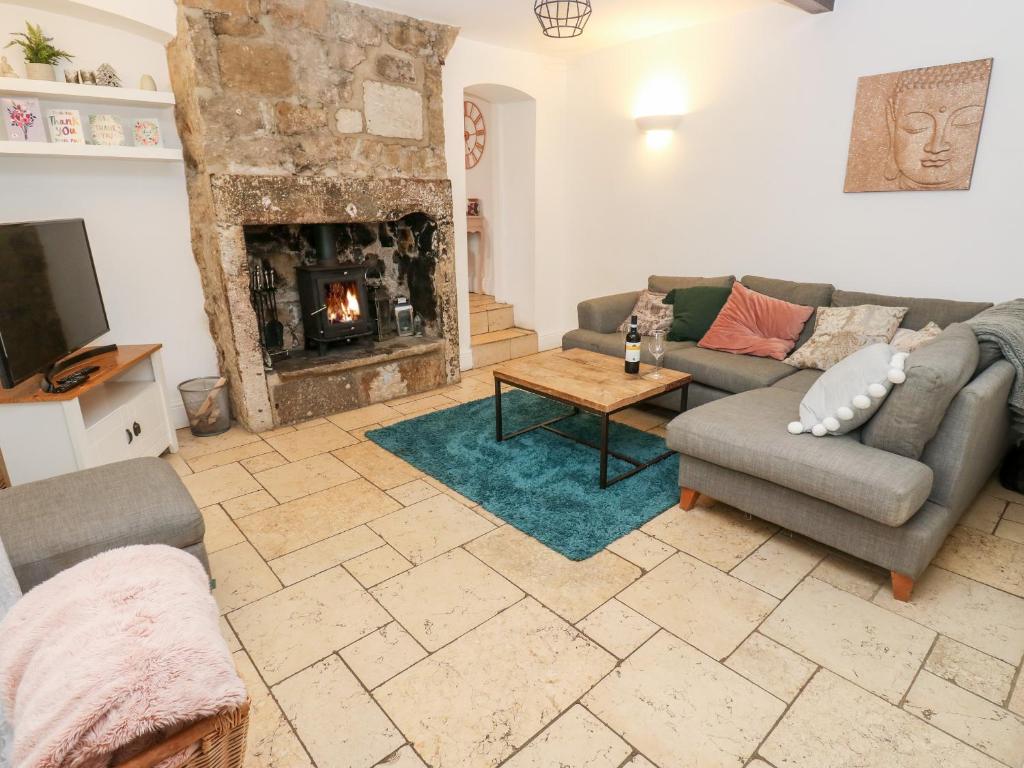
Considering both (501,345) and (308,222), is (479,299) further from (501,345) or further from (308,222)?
(308,222)

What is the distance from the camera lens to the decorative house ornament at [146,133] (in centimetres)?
304

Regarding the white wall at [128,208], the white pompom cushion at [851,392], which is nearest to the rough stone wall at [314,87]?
the white wall at [128,208]

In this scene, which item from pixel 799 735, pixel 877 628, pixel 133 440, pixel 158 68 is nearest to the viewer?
pixel 799 735

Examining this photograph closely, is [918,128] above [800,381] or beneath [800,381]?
above

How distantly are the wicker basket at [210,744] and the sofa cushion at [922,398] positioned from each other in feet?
6.68

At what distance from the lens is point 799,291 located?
3492 mm

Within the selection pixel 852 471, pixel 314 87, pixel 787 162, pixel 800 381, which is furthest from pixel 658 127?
pixel 852 471

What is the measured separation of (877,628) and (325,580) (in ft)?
6.16

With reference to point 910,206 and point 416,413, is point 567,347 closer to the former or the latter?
point 416,413

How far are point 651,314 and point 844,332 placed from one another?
1204 mm

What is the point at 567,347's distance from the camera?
402 cm

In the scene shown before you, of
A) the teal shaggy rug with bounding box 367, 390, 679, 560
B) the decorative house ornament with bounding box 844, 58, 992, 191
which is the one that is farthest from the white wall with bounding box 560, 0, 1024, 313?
the teal shaggy rug with bounding box 367, 390, 679, 560

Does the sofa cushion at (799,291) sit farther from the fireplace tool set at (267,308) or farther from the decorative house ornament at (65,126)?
the decorative house ornament at (65,126)

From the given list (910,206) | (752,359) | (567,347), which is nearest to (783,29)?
(910,206)
